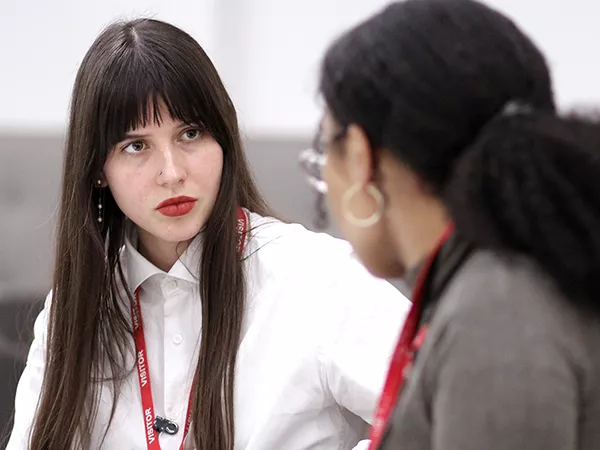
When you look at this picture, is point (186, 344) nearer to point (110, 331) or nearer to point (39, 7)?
point (110, 331)

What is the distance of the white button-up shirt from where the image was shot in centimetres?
157

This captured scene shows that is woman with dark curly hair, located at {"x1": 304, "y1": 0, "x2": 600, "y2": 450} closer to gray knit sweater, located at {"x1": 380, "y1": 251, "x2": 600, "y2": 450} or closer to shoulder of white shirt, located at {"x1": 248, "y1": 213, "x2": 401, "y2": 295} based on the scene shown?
gray knit sweater, located at {"x1": 380, "y1": 251, "x2": 600, "y2": 450}

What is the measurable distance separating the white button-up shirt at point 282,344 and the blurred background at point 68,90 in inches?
34.6

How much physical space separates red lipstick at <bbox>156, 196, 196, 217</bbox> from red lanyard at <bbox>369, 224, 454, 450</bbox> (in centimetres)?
79

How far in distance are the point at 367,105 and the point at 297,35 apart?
1933 mm

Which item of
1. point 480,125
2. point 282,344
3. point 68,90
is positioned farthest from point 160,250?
point 68,90

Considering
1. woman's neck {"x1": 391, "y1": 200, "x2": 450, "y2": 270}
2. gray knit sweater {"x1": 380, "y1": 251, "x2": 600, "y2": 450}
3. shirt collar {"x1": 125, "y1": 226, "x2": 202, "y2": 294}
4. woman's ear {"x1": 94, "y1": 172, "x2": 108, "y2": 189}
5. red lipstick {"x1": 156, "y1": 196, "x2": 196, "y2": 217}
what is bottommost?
shirt collar {"x1": 125, "y1": 226, "x2": 202, "y2": 294}

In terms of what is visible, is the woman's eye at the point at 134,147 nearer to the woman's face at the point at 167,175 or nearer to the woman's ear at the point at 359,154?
the woman's face at the point at 167,175

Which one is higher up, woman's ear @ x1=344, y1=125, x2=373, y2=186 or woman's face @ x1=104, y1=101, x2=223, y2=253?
woman's ear @ x1=344, y1=125, x2=373, y2=186

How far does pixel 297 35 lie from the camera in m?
2.72

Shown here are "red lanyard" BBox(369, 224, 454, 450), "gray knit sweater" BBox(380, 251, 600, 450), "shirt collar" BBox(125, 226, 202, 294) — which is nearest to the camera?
"gray knit sweater" BBox(380, 251, 600, 450)

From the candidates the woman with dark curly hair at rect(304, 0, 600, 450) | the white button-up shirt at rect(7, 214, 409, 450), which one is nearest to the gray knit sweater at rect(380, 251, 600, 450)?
the woman with dark curly hair at rect(304, 0, 600, 450)

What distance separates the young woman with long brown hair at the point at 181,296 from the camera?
1.57m

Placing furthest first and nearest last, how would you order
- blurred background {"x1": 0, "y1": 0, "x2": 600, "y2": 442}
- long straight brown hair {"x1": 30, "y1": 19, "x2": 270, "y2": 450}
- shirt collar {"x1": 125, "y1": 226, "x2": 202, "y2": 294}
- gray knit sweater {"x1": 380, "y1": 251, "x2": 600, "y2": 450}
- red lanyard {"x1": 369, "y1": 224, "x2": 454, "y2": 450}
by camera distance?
blurred background {"x1": 0, "y1": 0, "x2": 600, "y2": 442} < shirt collar {"x1": 125, "y1": 226, "x2": 202, "y2": 294} < long straight brown hair {"x1": 30, "y1": 19, "x2": 270, "y2": 450} < red lanyard {"x1": 369, "y1": 224, "x2": 454, "y2": 450} < gray knit sweater {"x1": 380, "y1": 251, "x2": 600, "y2": 450}
